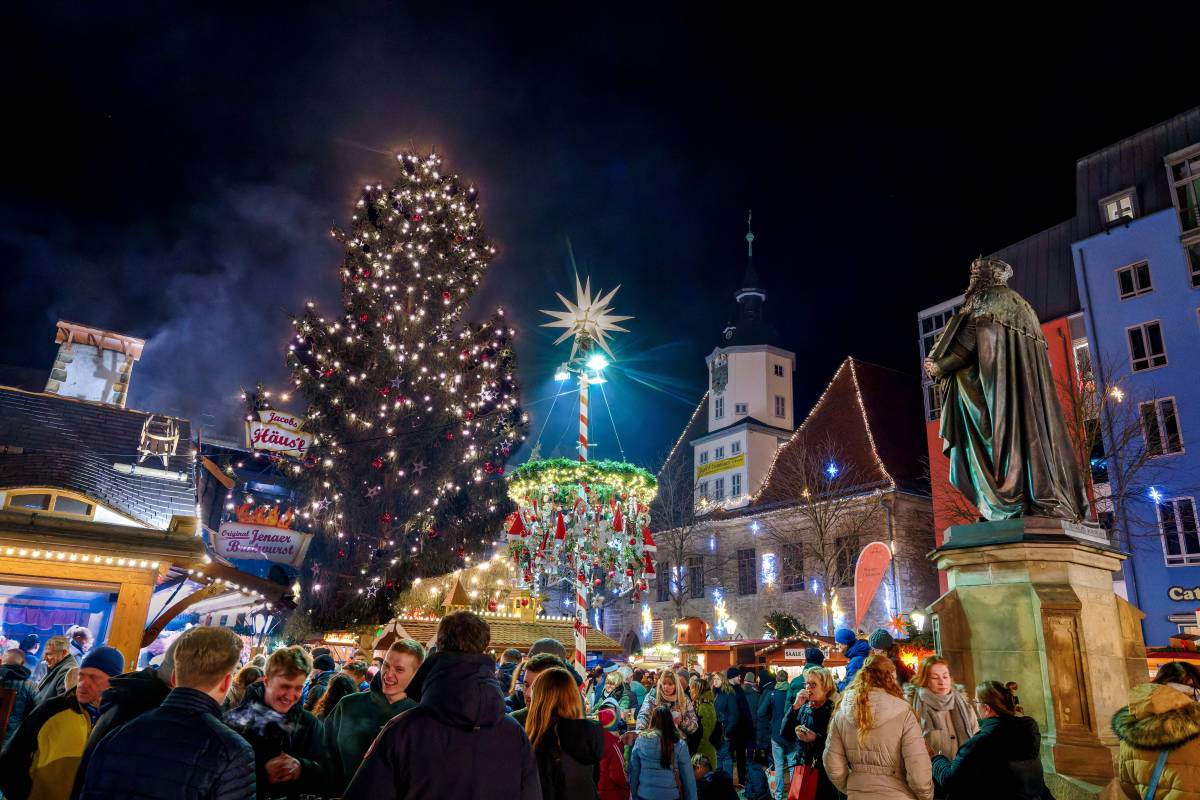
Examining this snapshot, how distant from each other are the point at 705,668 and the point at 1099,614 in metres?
20.2

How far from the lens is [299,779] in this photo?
3645mm

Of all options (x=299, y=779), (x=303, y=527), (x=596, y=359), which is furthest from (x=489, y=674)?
(x=303, y=527)

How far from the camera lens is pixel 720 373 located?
4778 centimetres

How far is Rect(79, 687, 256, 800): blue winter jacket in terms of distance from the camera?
2.70 metres

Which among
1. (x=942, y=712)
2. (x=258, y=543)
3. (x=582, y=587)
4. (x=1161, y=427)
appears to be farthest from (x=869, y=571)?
(x=258, y=543)

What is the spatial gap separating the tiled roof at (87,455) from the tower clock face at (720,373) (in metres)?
33.5

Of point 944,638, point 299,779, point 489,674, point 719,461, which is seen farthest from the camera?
point 719,461

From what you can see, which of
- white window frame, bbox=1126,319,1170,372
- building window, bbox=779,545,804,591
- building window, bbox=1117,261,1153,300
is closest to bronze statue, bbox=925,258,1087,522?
white window frame, bbox=1126,319,1170,372

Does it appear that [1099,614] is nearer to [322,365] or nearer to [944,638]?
[944,638]

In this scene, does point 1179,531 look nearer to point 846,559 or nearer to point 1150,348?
point 1150,348

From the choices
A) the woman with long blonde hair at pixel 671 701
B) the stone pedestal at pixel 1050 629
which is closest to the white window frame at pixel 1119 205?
the stone pedestal at pixel 1050 629

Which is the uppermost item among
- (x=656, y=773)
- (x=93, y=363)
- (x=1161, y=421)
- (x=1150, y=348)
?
(x=1150, y=348)

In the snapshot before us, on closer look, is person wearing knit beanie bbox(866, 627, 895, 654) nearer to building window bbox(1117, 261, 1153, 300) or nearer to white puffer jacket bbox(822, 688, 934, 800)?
white puffer jacket bbox(822, 688, 934, 800)

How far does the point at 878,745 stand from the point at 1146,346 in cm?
2780
